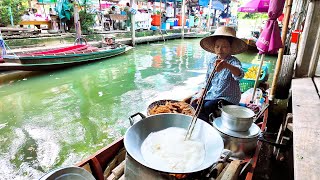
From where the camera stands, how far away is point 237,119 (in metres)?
2.16

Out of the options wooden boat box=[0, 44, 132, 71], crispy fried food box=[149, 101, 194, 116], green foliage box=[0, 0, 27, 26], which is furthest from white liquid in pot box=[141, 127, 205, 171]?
green foliage box=[0, 0, 27, 26]

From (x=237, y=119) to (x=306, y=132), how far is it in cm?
60

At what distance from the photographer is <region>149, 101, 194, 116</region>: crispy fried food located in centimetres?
278

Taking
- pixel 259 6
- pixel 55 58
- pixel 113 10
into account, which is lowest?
pixel 55 58

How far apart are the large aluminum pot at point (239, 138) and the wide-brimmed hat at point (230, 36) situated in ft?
3.75

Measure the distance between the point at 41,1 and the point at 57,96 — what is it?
12.6 meters

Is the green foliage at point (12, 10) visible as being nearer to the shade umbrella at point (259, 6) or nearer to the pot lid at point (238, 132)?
the shade umbrella at point (259, 6)

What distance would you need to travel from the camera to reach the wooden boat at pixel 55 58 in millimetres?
8547

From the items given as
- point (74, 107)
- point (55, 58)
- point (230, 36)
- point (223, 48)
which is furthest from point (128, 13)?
point (230, 36)

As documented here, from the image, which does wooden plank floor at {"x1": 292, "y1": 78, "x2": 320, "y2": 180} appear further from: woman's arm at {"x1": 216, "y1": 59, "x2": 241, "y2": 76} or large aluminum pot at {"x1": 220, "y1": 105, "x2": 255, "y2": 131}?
woman's arm at {"x1": 216, "y1": 59, "x2": 241, "y2": 76}

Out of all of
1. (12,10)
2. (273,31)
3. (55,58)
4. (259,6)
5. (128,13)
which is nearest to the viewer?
(273,31)

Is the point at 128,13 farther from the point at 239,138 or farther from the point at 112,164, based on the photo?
the point at 239,138

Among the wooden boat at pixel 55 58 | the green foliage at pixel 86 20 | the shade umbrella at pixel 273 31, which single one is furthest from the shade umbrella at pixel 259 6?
the green foliage at pixel 86 20

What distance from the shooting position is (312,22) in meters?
4.04
